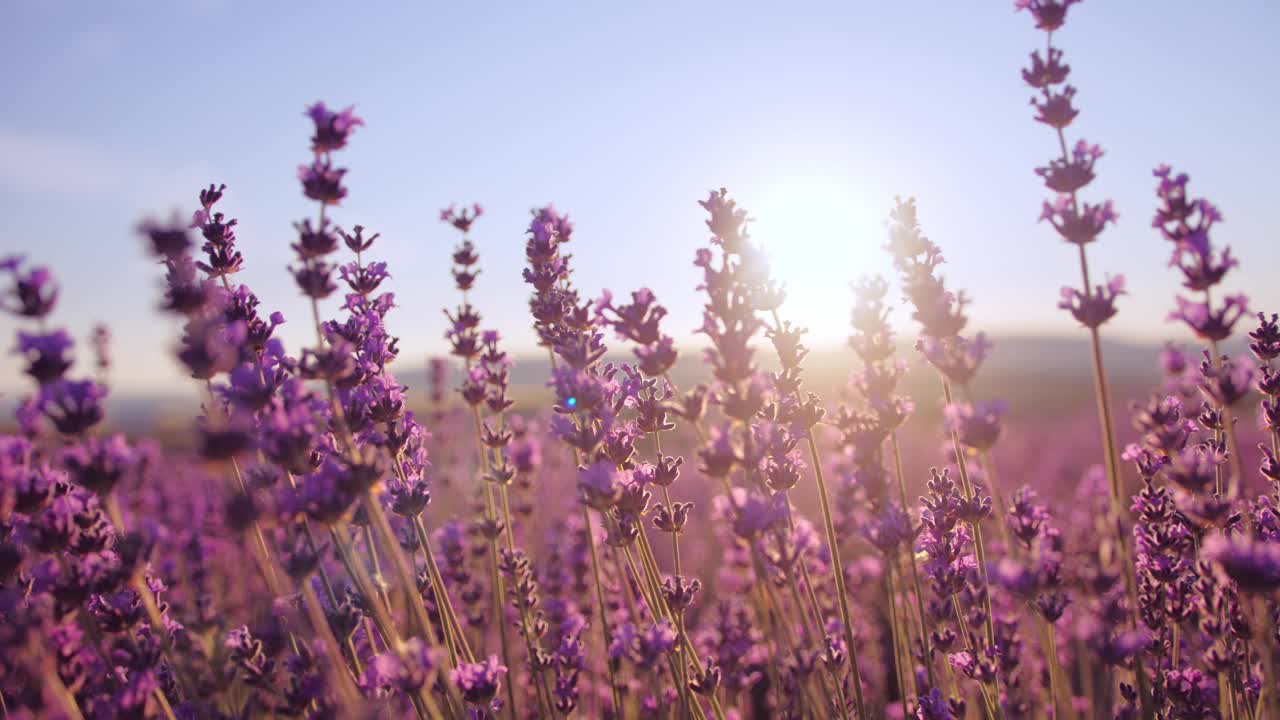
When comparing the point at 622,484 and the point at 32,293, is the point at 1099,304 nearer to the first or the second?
the point at 622,484

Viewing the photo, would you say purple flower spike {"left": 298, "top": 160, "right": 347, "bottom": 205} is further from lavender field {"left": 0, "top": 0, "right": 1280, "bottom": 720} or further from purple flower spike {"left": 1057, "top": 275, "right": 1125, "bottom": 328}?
purple flower spike {"left": 1057, "top": 275, "right": 1125, "bottom": 328}

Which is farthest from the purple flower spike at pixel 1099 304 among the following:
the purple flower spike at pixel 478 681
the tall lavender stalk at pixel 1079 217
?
the purple flower spike at pixel 478 681

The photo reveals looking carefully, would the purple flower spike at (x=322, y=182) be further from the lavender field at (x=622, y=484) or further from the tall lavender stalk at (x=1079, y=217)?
the tall lavender stalk at (x=1079, y=217)

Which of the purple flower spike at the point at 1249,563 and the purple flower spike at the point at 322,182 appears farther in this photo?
the purple flower spike at the point at 322,182

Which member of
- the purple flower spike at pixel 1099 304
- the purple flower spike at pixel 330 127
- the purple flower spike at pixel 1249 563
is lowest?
the purple flower spike at pixel 1249 563

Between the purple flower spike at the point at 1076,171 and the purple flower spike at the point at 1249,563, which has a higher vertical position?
the purple flower spike at the point at 1076,171

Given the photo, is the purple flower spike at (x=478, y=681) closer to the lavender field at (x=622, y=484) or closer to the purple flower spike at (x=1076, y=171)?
the lavender field at (x=622, y=484)

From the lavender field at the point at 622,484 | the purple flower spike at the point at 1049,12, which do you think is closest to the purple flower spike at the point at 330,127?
the lavender field at the point at 622,484

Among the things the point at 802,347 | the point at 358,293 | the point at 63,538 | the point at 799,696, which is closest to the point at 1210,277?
the point at 802,347

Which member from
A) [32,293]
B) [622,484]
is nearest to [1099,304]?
[622,484]

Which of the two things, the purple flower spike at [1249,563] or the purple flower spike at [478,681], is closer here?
the purple flower spike at [1249,563]

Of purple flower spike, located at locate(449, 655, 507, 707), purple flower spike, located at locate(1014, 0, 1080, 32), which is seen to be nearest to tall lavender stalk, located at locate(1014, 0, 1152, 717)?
purple flower spike, located at locate(1014, 0, 1080, 32)

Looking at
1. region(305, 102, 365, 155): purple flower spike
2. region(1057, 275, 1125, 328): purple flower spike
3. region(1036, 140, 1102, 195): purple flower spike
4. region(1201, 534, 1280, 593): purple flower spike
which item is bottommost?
region(1201, 534, 1280, 593): purple flower spike

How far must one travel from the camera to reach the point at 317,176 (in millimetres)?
2818
